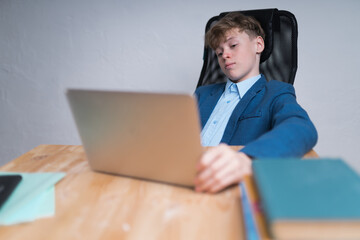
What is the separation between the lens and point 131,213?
0.45 metres

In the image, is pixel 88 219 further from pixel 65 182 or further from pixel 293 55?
pixel 293 55

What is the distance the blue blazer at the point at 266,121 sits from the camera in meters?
0.56

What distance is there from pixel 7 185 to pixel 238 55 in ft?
2.97

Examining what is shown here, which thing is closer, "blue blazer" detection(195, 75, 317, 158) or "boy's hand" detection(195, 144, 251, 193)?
"boy's hand" detection(195, 144, 251, 193)

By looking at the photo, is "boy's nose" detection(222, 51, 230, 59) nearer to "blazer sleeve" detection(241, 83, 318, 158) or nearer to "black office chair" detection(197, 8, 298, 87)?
"black office chair" detection(197, 8, 298, 87)

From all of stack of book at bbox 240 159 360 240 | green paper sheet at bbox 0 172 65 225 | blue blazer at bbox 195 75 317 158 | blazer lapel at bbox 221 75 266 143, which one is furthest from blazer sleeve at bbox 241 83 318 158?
green paper sheet at bbox 0 172 65 225

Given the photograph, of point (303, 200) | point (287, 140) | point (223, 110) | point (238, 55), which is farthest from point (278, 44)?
point (303, 200)

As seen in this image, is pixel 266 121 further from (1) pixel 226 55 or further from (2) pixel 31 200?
(2) pixel 31 200

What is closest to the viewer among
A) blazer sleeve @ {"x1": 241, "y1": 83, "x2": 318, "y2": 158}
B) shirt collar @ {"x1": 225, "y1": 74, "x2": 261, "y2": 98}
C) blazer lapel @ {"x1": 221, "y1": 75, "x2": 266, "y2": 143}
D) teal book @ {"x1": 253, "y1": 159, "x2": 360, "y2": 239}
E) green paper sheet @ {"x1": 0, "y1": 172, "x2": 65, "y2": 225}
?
teal book @ {"x1": 253, "y1": 159, "x2": 360, "y2": 239}

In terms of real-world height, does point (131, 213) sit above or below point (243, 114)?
above

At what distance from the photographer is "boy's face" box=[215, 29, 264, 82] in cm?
114

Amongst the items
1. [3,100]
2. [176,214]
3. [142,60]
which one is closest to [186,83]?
[142,60]

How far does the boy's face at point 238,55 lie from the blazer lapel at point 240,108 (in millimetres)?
92

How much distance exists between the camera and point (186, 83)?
6.21 feet
